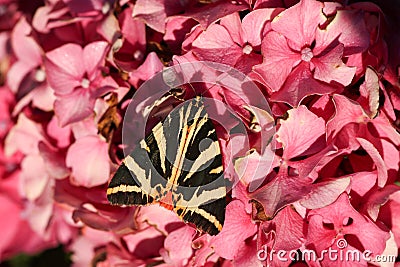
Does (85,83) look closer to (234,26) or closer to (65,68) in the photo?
(65,68)

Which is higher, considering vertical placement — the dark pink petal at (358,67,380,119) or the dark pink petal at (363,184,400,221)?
the dark pink petal at (358,67,380,119)

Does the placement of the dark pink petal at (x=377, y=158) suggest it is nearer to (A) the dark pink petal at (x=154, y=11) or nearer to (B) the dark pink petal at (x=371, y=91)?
(B) the dark pink petal at (x=371, y=91)

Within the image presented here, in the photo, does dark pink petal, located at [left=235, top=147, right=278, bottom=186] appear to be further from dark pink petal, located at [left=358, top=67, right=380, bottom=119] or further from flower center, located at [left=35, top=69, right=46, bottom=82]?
flower center, located at [left=35, top=69, right=46, bottom=82]

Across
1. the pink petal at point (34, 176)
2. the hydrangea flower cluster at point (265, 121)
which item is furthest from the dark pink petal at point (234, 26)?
the pink petal at point (34, 176)

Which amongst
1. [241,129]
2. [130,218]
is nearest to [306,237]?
[241,129]

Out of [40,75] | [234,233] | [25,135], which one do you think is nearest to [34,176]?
[25,135]

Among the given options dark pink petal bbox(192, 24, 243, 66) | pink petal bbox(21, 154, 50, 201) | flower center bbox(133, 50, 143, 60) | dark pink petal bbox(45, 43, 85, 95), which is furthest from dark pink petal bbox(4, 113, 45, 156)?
dark pink petal bbox(192, 24, 243, 66)
